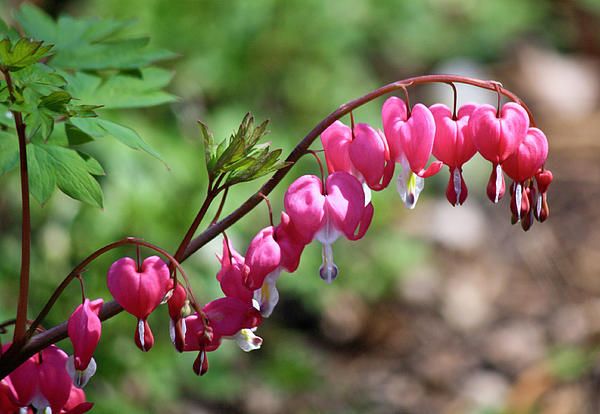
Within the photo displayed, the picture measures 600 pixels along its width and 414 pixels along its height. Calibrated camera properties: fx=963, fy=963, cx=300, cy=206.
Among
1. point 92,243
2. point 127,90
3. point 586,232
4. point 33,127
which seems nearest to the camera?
point 33,127

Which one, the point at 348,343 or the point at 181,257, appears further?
the point at 348,343

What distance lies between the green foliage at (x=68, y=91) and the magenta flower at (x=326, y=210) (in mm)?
270

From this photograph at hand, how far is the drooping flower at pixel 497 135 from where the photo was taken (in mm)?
1327

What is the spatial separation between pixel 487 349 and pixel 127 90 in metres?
3.58

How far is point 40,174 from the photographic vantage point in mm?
1471

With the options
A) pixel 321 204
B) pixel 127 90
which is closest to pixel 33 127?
pixel 321 204

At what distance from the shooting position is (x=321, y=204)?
1.31 metres

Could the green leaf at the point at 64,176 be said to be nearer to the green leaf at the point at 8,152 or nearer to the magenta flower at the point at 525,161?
the green leaf at the point at 8,152

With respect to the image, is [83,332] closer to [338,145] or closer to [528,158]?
[338,145]

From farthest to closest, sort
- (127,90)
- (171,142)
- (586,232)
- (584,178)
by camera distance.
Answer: (584,178) < (586,232) < (171,142) < (127,90)

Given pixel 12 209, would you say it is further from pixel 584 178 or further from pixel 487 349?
pixel 584 178

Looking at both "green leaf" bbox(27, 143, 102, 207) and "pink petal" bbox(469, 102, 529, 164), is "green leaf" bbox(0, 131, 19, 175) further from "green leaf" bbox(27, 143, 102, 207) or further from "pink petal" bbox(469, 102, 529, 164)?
"pink petal" bbox(469, 102, 529, 164)

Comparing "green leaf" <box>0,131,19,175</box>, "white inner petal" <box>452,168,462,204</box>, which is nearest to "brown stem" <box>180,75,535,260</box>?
"white inner petal" <box>452,168,462,204</box>

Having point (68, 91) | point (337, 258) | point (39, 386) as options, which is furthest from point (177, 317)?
point (337, 258)
